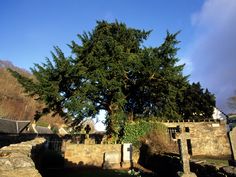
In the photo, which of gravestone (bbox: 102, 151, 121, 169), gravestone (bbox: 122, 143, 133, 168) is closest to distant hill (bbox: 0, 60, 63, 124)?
gravestone (bbox: 102, 151, 121, 169)

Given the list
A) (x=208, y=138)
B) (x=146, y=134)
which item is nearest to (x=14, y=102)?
(x=146, y=134)

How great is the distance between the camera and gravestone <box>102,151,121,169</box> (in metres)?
17.0

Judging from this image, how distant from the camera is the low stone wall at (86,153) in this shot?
17.6 m

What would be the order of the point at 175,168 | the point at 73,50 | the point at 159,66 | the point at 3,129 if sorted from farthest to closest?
the point at 3,129, the point at 73,50, the point at 159,66, the point at 175,168

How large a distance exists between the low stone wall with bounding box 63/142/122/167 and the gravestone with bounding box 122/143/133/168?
0.49 metres

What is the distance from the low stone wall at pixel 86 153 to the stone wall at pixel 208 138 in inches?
353

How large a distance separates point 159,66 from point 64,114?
10.1 meters

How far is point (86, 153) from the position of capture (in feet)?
58.9

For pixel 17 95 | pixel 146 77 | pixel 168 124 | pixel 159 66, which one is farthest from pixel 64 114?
pixel 17 95

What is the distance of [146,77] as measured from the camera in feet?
64.0

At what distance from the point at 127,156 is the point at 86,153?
3475 mm

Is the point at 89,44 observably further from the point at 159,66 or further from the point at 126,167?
the point at 126,167

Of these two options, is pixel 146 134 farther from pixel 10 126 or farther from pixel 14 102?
pixel 14 102

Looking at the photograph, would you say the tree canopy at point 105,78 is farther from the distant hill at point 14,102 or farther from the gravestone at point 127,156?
the distant hill at point 14,102
